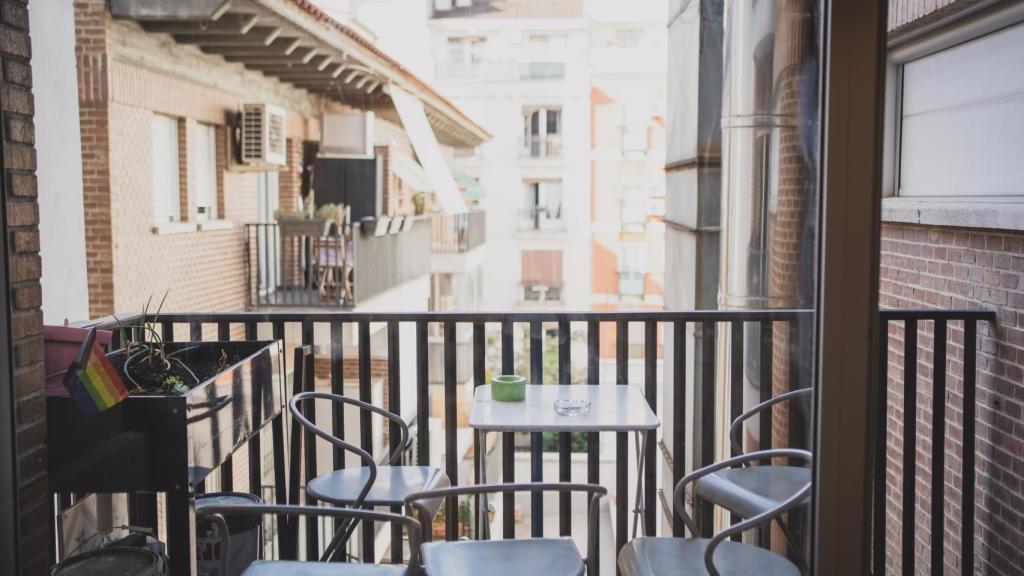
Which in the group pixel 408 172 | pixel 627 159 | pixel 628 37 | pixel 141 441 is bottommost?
pixel 141 441

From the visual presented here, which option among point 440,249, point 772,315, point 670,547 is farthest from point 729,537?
point 440,249

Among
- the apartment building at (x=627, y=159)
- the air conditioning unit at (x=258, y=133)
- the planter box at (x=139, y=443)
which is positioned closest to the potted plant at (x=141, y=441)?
the planter box at (x=139, y=443)

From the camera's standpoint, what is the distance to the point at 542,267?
4.92 metres

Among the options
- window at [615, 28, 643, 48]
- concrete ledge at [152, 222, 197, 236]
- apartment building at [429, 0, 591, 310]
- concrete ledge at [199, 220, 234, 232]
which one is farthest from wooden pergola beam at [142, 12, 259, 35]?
window at [615, 28, 643, 48]

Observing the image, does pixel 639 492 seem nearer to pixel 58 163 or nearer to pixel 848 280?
pixel 848 280

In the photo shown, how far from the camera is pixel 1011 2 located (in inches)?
121

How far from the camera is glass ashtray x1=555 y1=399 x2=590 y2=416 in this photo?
3014 millimetres

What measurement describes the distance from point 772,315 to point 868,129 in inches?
25.9

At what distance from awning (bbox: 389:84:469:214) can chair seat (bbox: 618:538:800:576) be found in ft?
26.5

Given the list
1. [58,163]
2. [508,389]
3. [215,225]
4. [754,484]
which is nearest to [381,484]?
[508,389]

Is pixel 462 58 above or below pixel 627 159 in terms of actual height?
above

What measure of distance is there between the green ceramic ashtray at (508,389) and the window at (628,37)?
51.6 inches

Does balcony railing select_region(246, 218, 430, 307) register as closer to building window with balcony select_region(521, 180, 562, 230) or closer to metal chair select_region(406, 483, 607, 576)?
building window with balcony select_region(521, 180, 562, 230)

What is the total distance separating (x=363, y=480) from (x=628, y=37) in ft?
6.07
